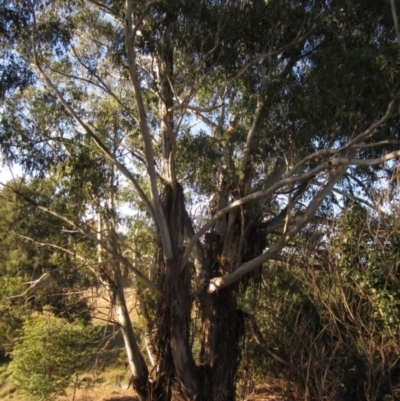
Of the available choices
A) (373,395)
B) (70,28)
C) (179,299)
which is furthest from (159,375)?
(70,28)

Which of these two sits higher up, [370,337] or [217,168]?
[217,168]

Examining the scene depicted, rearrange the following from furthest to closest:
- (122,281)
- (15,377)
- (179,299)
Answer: (15,377) < (122,281) < (179,299)

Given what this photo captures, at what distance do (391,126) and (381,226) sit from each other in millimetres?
3102

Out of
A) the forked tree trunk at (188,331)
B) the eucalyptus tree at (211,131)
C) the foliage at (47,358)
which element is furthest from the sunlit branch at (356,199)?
the foliage at (47,358)

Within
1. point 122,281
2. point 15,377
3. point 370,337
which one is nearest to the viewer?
point 370,337

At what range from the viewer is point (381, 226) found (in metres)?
8.88

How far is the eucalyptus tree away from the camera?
1029 centimetres

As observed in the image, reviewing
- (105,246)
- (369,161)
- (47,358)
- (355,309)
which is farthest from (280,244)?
(47,358)

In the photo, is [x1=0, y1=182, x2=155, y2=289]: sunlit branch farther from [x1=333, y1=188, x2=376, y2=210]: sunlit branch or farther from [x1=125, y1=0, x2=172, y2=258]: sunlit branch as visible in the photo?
[x1=333, y1=188, x2=376, y2=210]: sunlit branch

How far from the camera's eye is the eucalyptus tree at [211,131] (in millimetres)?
10289

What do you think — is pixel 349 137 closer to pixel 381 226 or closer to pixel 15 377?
pixel 381 226

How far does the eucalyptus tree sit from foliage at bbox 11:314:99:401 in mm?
3504

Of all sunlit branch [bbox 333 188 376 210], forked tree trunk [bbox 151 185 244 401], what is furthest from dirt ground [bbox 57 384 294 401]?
sunlit branch [bbox 333 188 376 210]

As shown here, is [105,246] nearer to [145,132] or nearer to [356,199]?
[145,132]
